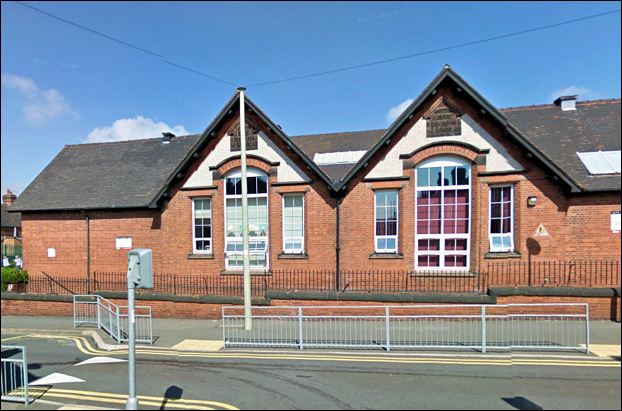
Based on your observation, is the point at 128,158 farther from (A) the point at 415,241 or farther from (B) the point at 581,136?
(B) the point at 581,136

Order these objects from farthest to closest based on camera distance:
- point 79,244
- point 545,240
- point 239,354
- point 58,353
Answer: point 79,244 < point 545,240 < point 58,353 < point 239,354

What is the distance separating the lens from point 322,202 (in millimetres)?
11734

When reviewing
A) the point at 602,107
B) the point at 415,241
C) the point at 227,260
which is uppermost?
the point at 602,107

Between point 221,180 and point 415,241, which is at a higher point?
point 221,180

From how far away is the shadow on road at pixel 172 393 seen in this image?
4983 mm

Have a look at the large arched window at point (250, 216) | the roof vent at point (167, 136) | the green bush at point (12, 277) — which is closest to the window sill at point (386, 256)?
the large arched window at point (250, 216)

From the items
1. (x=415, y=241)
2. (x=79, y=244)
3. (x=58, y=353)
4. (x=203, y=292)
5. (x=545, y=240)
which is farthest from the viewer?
(x=79, y=244)

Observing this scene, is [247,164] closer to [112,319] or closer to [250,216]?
[250,216]

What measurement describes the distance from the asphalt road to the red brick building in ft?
16.9

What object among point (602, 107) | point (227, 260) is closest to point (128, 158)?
point (227, 260)

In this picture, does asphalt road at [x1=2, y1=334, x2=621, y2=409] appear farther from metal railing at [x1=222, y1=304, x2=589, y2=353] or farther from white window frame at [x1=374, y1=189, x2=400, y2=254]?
white window frame at [x1=374, y1=189, x2=400, y2=254]

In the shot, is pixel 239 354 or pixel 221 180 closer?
pixel 239 354

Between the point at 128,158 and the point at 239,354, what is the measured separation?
44.8 ft

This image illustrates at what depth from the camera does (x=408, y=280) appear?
11.0m
